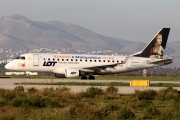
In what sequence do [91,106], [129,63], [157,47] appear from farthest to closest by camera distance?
[157,47]
[129,63]
[91,106]

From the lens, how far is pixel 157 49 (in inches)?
2719

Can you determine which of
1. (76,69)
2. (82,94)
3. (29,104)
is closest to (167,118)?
(29,104)

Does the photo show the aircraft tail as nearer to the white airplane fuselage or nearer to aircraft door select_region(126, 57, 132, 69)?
the white airplane fuselage

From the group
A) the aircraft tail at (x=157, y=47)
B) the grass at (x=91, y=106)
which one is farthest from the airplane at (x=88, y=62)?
the grass at (x=91, y=106)

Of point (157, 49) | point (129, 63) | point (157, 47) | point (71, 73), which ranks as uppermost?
point (157, 47)

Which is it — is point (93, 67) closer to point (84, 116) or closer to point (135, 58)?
point (135, 58)

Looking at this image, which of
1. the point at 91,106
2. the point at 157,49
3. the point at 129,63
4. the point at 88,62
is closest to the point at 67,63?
the point at 88,62

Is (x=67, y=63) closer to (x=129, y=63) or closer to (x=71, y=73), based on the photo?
(x=71, y=73)

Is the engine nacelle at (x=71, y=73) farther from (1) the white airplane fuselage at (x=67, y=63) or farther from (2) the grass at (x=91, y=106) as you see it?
(2) the grass at (x=91, y=106)

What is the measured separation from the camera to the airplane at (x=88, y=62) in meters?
63.6

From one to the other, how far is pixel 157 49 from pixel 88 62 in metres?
9.46

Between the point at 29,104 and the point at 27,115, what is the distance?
14.0ft

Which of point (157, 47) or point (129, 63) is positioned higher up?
point (157, 47)

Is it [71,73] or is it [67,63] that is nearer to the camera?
[71,73]
